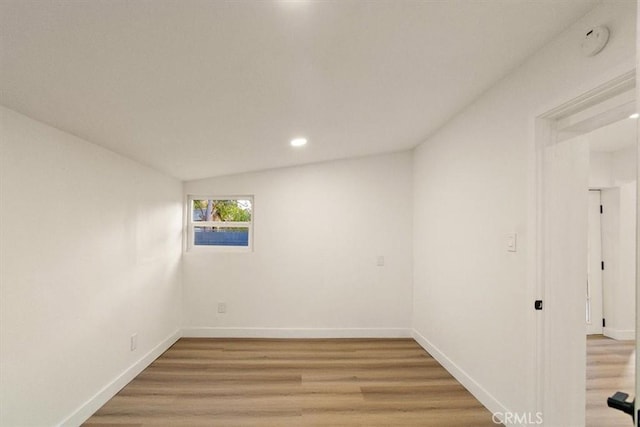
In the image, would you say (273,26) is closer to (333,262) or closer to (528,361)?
(528,361)

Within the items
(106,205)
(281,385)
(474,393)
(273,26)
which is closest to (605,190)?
(474,393)

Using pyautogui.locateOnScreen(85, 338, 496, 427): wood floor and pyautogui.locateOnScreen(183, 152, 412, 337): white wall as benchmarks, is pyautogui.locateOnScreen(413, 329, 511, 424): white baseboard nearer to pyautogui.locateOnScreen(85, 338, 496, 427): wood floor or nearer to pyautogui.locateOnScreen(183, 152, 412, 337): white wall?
pyautogui.locateOnScreen(85, 338, 496, 427): wood floor

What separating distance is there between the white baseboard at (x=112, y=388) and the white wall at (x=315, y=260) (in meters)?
0.74

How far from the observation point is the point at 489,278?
249cm

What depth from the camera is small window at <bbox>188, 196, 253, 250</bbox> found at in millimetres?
4383

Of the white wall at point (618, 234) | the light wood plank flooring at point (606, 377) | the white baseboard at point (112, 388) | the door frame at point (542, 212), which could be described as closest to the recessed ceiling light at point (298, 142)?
the door frame at point (542, 212)

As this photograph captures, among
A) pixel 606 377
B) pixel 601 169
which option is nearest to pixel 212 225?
pixel 606 377

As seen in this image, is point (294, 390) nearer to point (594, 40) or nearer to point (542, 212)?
point (542, 212)

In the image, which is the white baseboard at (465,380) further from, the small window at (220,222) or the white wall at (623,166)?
the white wall at (623,166)

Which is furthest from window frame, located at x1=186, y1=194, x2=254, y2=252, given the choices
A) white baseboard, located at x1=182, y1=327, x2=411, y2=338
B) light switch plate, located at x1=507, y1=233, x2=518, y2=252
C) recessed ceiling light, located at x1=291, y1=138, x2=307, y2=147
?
light switch plate, located at x1=507, y1=233, x2=518, y2=252

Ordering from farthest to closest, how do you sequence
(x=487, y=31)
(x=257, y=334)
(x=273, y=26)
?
(x=257, y=334) → (x=487, y=31) → (x=273, y=26)

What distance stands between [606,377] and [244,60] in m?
4.05

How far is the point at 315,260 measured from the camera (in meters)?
4.27

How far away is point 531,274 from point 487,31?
139cm
